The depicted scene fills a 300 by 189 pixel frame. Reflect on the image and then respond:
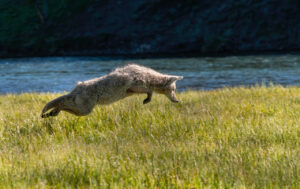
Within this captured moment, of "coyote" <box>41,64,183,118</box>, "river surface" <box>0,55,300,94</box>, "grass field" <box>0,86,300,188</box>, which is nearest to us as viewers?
"grass field" <box>0,86,300,188</box>

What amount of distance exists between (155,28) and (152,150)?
50.3 meters

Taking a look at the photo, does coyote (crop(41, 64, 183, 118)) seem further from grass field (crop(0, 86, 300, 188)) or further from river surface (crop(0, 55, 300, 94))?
river surface (crop(0, 55, 300, 94))

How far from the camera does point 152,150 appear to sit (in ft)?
18.4

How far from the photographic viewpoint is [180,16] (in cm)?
5538

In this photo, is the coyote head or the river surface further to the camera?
the river surface

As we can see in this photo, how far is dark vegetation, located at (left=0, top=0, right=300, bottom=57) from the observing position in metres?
47.4

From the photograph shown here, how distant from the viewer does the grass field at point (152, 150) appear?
4.46 m

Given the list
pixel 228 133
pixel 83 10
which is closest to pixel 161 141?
pixel 228 133

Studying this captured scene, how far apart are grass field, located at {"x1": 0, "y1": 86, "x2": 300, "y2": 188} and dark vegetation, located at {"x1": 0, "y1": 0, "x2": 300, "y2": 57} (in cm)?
3821

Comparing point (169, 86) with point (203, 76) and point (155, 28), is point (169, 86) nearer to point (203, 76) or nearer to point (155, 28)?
point (203, 76)

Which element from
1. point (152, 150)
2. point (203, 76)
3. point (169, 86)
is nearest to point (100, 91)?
point (169, 86)

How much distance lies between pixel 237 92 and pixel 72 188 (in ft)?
30.1

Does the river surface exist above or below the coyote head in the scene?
below

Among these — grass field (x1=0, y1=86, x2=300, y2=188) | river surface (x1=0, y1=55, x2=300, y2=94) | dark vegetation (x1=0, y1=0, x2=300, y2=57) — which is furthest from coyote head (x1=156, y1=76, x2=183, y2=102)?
dark vegetation (x1=0, y1=0, x2=300, y2=57)
